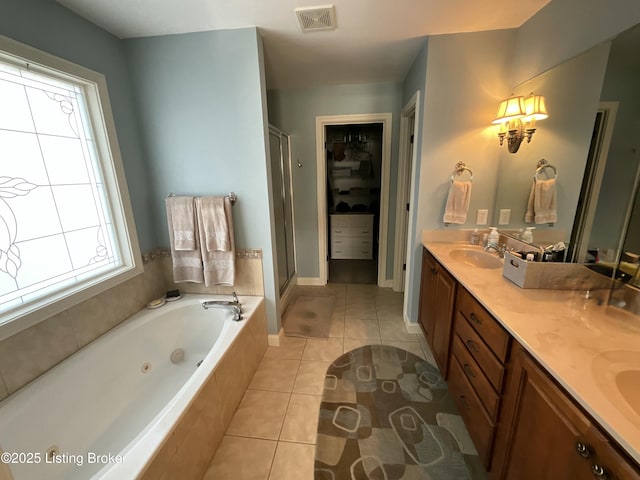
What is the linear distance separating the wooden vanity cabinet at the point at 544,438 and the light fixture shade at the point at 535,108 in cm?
147

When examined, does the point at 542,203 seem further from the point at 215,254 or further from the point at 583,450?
the point at 215,254

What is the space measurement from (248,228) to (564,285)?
1.96m

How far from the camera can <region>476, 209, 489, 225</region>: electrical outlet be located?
6.65 feet

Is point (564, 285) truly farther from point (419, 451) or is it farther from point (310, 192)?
point (310, 192)

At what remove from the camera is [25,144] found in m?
1.32

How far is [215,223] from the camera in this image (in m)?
1.91

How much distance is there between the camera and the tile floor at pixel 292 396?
1.32 meters

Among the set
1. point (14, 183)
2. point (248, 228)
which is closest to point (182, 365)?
point (248, 228)

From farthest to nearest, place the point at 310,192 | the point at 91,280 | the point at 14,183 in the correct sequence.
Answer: the point at 310,192
the point at 91,280
the point at 14,183

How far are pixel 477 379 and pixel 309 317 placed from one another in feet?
5.47

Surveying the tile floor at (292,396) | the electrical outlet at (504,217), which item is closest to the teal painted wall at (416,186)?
the tile floor at (292,396)

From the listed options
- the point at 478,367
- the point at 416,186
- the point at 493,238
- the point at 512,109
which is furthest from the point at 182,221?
the point at 512,109

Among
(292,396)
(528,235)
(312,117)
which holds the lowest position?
(292,396)

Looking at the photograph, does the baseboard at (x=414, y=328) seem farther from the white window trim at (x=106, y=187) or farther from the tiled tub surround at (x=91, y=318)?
the white window trim at (x=106, y=187)
